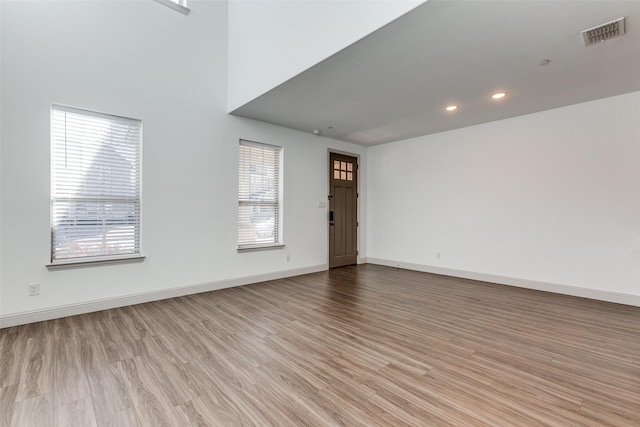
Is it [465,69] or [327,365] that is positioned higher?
[465,69]

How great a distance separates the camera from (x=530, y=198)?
4.52 meters

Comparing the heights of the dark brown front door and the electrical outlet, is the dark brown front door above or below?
above

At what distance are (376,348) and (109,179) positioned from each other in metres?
3.58

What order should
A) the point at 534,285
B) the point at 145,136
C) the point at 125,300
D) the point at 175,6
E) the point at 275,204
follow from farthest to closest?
1. the point at 275,204
2. the point at 534,285
3. the point at 175,6
4. the point at 145,136
5. the point at 125,300

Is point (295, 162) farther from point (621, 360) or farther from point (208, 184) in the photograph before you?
point (621, 360)

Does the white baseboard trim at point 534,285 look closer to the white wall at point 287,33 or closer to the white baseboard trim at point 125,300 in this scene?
the white baseboard trim at point 125,300

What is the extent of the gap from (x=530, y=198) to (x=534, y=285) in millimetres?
1335

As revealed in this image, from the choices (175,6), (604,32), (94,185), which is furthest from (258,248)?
(604,32)

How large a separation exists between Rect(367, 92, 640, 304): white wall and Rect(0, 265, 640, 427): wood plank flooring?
2.47 feet

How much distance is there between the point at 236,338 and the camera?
2.70 meters

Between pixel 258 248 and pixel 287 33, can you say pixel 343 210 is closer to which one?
pixel 258 248

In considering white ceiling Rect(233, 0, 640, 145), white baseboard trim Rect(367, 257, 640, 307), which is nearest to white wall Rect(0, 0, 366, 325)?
white ceiling Rect(233, 0, 640, 145)

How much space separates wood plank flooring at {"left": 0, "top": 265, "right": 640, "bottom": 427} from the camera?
1697mm

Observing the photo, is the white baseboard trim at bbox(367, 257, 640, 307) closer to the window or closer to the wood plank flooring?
the wood plank flooring
